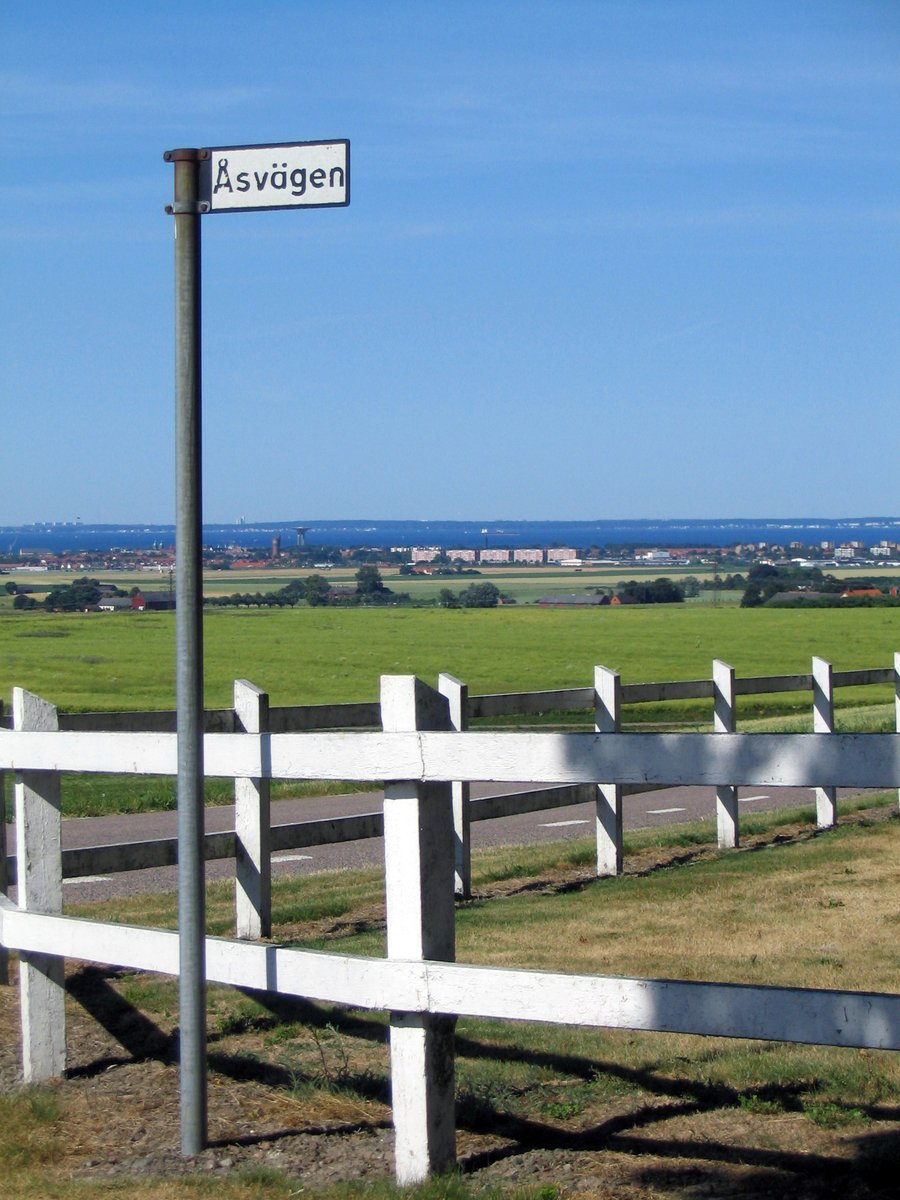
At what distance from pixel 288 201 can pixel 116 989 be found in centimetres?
389

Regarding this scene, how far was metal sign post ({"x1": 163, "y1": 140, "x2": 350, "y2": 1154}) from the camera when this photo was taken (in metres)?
4.56

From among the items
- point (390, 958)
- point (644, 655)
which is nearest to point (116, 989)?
point (390, 958)

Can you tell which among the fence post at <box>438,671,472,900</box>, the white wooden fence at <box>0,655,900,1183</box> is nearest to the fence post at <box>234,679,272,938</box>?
the fence post at <box>438,671,472,900</box>

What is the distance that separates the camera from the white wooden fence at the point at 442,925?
372 cm

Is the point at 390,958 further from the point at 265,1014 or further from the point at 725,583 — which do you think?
the point at 725,583

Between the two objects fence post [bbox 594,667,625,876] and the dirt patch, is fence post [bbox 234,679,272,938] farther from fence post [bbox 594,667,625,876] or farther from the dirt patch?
fence post [bbox 594,667,625,876]

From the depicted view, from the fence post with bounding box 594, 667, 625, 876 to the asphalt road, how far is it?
2049 millimetres

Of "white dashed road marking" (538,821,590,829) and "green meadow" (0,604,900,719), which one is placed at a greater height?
"white dashed road marking" (538,821,590,829)

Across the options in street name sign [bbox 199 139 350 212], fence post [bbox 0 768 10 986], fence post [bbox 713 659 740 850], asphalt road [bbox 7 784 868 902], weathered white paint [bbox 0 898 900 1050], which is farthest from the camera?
fence post [bbox 713 659 740 850]

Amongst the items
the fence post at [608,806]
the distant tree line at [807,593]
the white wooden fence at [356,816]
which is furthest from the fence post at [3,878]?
the distant tree line at [807,593]

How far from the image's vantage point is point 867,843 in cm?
1139

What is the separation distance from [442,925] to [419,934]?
0.31 feet

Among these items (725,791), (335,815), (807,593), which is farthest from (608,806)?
(807,593)

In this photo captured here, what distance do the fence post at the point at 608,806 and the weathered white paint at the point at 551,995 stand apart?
5799 millimetres
